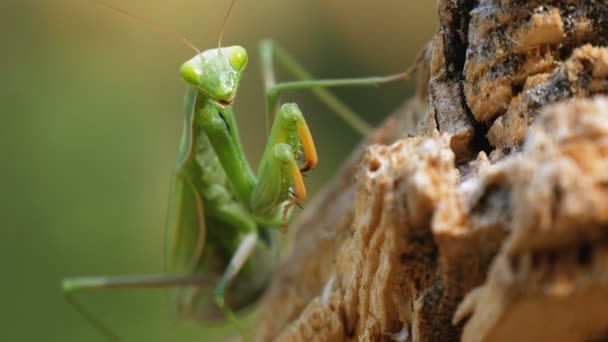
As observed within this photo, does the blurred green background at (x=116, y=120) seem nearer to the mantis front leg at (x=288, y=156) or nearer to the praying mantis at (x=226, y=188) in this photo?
the praying mantis at (x=226, y=188)

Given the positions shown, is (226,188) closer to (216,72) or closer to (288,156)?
(216,72)

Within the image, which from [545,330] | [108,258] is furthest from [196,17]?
[545,330]

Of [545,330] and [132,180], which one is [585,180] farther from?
[132,180]

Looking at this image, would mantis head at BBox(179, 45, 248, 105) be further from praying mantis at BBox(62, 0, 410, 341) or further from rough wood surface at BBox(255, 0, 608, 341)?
rough wood surface at BBox(255, 0, 608, 341)

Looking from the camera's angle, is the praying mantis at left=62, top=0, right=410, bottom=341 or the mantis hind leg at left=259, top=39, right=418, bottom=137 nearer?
the praying mantis at left=62, top=0, right=410, bottom=341

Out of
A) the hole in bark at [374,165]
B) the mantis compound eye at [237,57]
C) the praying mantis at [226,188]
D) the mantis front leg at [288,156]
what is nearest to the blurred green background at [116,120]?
the praying mantis at [226,188]

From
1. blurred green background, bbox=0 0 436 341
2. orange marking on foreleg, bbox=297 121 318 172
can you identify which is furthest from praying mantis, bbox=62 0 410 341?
blurred green background, bbox=0 0 436 341

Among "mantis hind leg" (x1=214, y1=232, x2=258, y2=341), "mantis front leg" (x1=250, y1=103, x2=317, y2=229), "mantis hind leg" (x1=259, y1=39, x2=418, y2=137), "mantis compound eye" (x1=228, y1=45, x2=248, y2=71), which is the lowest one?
→ "mantis hind leg" (x1=214, y1=232, x2=258, y2=341)
